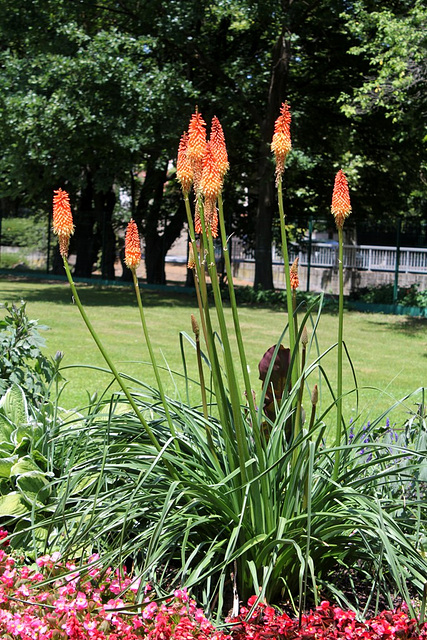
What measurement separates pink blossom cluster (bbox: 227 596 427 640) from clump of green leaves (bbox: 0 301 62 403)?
2.11m

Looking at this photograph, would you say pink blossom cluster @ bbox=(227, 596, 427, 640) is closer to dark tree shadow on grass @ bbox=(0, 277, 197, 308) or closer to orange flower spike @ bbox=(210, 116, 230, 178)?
orange flower spike @ bbox=(210, 116, 230, 178)

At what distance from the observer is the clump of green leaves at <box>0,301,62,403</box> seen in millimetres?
4500

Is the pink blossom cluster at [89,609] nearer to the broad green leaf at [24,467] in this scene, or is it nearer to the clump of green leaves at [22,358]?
the broad green leaf at [24,467]

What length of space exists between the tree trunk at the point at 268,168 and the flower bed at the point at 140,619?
1757 centimetres

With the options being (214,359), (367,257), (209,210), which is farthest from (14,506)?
(367,257)

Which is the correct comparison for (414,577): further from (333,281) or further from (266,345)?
(333,281)

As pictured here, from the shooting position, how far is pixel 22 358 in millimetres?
4648

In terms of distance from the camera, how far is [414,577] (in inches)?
110

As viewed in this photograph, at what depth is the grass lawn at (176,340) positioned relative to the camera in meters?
8.66

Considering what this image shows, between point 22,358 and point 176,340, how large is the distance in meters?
8.11

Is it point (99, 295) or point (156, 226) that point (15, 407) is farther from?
point (156, 226)

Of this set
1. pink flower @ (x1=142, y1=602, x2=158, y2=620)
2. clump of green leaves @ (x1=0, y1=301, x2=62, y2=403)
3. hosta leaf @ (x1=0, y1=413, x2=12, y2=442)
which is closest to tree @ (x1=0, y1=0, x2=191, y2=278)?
clump of green leaves @ (x1=0, y1=301, x2=62, y2=403)

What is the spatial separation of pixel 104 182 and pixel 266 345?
8813 millimetres

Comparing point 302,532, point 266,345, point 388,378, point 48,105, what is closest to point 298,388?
point 302,532
